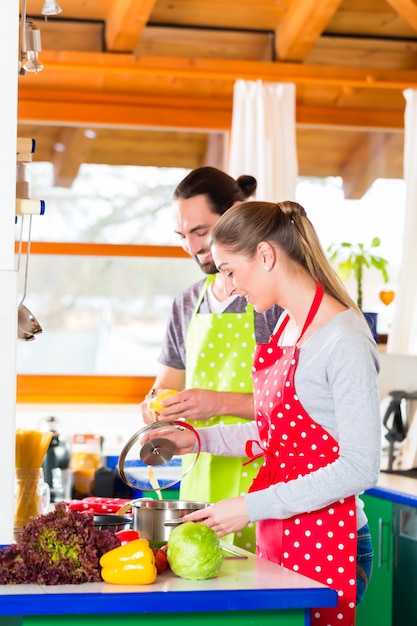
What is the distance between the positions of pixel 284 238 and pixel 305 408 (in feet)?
1.28

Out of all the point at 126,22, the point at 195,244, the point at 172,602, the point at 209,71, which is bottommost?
the point at 172,602

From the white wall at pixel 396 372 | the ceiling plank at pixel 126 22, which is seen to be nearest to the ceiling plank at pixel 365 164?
the white wall at pixel 396 372

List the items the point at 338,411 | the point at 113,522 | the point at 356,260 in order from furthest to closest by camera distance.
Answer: the point at 356,260
the point at 113,522
the point at 338,411

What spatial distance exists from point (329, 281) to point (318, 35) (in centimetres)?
329

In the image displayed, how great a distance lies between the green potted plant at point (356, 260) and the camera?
204 inches

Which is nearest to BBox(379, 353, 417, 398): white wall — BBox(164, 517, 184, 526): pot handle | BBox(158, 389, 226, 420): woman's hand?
BBox(158, 389, 226, 420): woman's hand

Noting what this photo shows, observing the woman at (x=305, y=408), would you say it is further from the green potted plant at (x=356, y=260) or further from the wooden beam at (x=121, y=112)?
the wooden beam at (x=121, y=112)

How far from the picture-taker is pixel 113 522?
2271 mm

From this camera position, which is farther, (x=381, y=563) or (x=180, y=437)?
(x=381, y=563)

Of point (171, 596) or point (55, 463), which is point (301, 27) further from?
point (171, 596)

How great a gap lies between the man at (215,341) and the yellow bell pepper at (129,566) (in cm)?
93

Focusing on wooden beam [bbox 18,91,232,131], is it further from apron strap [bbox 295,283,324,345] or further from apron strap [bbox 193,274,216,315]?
apron strap [bbox 295,283,324,345]

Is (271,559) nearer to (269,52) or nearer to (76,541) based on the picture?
(76,541)

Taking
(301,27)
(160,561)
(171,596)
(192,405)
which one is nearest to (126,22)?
(301,27)
